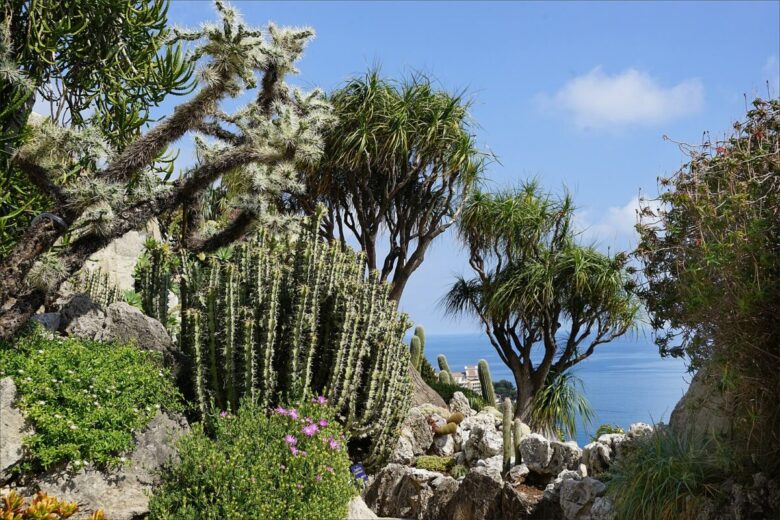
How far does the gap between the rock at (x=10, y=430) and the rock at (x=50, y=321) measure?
176cm

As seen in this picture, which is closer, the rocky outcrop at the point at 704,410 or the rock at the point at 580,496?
the rocky outcrop at the point at 704,410

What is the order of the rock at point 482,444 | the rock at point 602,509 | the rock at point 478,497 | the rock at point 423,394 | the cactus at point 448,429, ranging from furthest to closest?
the rock at point 423,394, the cactus at point 448,429, the rock at point 482,444, the rock at point 478,497, the rock at point 602,509

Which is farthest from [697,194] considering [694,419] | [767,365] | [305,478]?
[305,478]

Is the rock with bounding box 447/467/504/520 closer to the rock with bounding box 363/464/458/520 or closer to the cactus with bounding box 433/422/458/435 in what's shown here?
the rock with bounding box 363/464/458/520

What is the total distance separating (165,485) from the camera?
626 centimetres

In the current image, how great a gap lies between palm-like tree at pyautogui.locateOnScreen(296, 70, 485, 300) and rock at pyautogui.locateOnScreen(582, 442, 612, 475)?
719 centimetres

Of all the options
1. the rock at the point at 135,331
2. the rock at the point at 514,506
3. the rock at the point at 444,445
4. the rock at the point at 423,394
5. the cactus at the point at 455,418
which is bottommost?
the rock at the point at 514,506

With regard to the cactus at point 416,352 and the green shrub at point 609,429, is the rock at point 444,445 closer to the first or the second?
the green shrub at point 609,429

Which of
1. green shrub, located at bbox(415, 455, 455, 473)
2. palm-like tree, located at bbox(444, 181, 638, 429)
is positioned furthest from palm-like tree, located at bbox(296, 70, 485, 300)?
green shrub, located at bbox(415, 455, 455, 473)

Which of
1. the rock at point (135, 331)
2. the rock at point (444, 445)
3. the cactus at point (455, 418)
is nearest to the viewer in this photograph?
the rock at point (135, 331)

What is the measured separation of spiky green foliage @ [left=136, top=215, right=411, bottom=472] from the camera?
7.73 meters

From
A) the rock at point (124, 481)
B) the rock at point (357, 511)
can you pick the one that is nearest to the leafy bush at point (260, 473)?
the rock at point (124, 481)

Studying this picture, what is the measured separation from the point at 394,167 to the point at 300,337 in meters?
7.20

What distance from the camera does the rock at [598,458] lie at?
8086 mm
